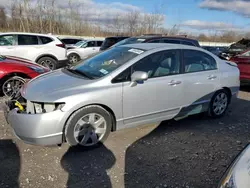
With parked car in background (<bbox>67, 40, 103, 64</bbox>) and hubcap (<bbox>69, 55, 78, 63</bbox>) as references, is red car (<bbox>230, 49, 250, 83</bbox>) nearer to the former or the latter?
parked car in background (<bbox>67, 40, 103, 64</bbox>)

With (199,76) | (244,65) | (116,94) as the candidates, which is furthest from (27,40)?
(244,65)

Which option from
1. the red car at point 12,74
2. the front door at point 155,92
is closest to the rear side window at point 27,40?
the red car at point 12,74

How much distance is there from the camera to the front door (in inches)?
147

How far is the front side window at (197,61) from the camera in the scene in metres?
4.38

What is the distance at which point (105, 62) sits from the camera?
4066 mm

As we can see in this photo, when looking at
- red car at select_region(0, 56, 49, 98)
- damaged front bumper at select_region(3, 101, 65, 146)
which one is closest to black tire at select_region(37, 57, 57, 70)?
red car at select_region(0, 56, 49, 98)

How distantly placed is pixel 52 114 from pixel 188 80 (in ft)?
7.89

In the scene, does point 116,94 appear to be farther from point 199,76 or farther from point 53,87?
point 199,76

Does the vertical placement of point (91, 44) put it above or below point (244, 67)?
above

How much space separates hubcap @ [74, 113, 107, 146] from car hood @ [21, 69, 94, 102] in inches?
17.2

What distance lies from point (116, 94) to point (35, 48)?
281 inches

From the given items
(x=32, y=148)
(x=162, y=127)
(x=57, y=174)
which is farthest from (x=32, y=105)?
(x=162, y=127)

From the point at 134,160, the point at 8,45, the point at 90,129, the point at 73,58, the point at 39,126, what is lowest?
the point at 134,160

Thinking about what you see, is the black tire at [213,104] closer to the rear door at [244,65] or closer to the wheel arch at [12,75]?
the rear door at [244,65]
